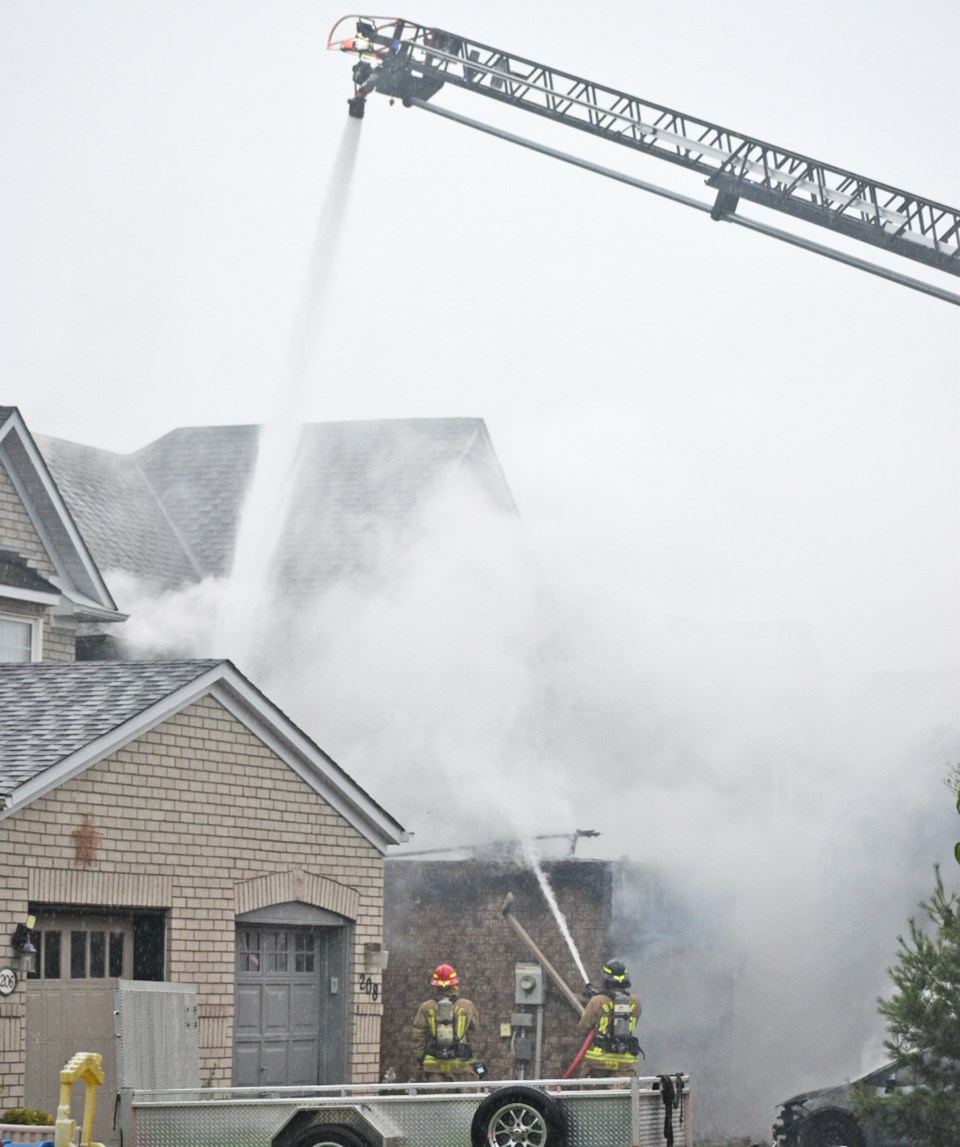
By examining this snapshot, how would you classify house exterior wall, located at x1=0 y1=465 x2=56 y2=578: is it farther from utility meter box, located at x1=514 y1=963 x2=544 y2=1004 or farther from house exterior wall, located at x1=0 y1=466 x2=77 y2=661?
utility meter box, located at x1=514 y1=963 x2=544 y2=1004

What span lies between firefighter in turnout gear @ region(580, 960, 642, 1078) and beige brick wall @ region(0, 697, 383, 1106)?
6.73 ft

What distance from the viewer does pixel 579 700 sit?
30.6 meters

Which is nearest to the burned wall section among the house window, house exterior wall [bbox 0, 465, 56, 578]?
the house window

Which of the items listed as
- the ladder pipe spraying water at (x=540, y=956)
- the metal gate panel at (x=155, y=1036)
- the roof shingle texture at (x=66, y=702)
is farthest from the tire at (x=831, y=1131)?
the roof shingle texture at (x=66, y=702)

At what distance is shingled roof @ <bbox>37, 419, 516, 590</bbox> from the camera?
28.7 metres

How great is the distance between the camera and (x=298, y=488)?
3069 centimetres

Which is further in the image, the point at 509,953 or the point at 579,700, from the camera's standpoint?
the point at 579,700

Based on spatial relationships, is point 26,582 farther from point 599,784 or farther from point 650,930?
point 599,784

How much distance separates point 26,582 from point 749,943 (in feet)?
33.8

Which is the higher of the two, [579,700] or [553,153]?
[553,153]

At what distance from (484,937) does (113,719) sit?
6.83 m

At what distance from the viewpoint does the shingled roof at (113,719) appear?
15.2 metres

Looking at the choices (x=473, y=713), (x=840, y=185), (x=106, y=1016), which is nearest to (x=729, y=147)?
(x=840, y=185)

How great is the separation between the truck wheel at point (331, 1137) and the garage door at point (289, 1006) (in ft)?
15.9
